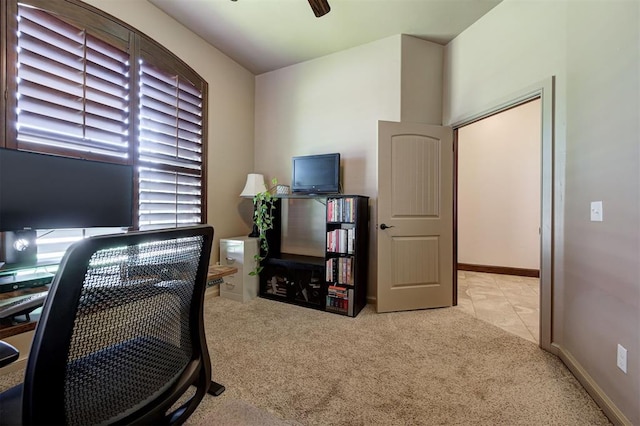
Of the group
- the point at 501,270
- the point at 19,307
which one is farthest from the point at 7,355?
the point at 501,270

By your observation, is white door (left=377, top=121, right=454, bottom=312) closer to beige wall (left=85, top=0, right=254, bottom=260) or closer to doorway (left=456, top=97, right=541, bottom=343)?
doorway (left=456, top=97, right=541, bottom=343)

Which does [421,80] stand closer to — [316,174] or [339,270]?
[316,174]

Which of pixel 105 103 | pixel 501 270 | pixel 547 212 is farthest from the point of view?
pixel 501 270

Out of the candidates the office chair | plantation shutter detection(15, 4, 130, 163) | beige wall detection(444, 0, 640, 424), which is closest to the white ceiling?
beige wall detection(444, 0, 640, 424)

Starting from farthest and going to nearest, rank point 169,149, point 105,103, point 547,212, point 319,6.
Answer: point 169,149 → point 105,103 → point 547,212 → point 319,6

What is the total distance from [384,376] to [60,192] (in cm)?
224

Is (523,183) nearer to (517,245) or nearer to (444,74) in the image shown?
(517,245)

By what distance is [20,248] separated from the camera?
1.39 meters

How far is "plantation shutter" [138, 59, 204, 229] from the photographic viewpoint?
246 centimetres

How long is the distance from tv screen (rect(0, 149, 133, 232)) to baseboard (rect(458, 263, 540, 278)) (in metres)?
4.79

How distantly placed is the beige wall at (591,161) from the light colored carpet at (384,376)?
0.94ft

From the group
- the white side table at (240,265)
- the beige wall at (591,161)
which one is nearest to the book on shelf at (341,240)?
the white side table at (240,265)

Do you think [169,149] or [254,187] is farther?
[254,187]

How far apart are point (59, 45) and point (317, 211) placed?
2581 mm
